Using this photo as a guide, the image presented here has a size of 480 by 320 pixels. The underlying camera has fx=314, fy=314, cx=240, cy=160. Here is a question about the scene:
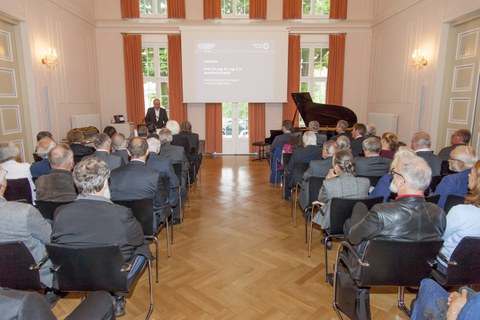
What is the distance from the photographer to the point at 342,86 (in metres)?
9.66

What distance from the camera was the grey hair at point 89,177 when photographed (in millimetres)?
1956

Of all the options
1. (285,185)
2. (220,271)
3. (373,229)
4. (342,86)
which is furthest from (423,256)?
(342,86)

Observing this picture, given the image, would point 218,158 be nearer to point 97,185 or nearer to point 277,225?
point 277,225

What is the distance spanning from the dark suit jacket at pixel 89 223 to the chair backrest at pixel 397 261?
1.54 m

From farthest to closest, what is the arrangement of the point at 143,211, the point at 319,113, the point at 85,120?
the point at 85,120 → the point at 319,113 → the point at 143,211

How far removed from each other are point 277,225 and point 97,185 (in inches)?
110

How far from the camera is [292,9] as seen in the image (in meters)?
9.13

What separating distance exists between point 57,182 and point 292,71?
26.1 feet

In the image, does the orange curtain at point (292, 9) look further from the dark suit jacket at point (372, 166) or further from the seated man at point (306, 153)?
the dark suit jacket at point (372, 166)

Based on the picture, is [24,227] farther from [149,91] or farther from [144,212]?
[149,91]

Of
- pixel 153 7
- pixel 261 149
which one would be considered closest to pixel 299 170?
pixel 261 149

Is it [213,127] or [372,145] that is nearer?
[372,145]

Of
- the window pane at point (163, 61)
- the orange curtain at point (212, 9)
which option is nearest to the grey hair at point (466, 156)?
the orange curtain at point (212, 9)

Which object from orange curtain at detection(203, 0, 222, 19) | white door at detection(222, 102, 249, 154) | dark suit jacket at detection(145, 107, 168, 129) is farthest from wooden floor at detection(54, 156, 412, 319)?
orange curtain at detection(203, 0, 222, 19)
